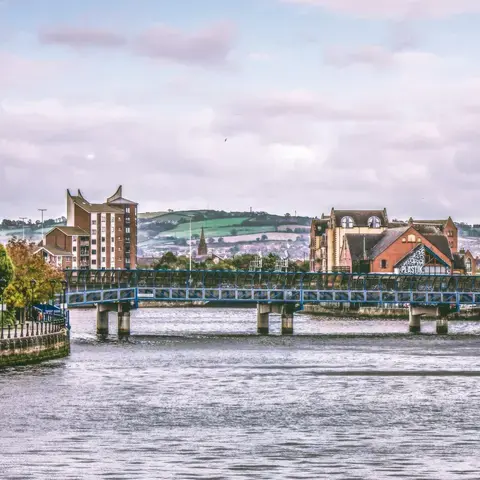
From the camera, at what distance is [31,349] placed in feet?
309

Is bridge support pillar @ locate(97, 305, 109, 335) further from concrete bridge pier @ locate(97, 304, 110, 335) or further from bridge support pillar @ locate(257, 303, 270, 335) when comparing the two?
bridge support pillar @ locate(257, 303, 270, 335)

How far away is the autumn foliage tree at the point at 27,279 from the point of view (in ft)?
A: 416

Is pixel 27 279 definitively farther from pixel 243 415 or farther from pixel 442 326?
pixel 243 415

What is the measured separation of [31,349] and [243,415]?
30476mm

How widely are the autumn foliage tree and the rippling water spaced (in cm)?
1063

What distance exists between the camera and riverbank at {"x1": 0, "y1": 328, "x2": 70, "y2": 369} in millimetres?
89812

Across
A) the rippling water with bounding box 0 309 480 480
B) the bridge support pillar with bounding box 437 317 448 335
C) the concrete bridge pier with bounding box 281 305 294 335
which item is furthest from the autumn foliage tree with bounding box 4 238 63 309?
the bridge support pillar with bounding box 437 317 448 335

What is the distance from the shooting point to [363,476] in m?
47.8

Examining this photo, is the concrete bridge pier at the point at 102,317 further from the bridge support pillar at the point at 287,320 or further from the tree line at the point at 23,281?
the bridge support pillar at the point at 287,320

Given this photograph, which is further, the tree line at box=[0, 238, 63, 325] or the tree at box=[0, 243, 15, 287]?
the tree line at box=[0, 238, 63, 325]

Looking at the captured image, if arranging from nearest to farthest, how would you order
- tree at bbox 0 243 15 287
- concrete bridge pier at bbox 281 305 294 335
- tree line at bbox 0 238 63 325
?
tree at bbox 0 243 15 287
tree line at bbox 0 238 63 325
concrete bridge pier at bbox 281 305 294 335

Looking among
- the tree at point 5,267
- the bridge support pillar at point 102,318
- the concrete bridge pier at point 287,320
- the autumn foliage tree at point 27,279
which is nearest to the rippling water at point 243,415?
the tree at point 5,267

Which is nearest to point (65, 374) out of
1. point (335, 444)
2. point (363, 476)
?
point (335, 444)

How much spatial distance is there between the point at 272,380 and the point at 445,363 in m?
20.4
